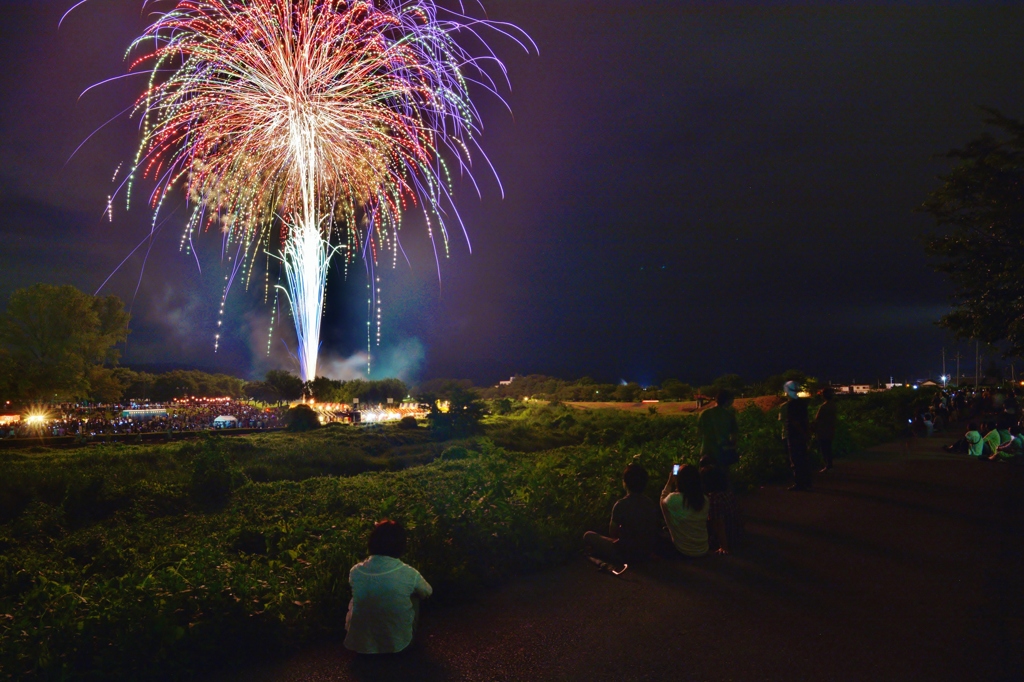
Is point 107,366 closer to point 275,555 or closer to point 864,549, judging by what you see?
point 275,555

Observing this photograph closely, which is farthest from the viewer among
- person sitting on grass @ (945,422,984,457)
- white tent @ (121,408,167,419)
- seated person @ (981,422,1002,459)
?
white tent @ (121,408,167,419)

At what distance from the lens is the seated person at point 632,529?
641cm

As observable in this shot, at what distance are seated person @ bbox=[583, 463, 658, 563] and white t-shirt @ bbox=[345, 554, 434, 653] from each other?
2.53m

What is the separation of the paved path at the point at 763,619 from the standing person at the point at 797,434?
2390mm

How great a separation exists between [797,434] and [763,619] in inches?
226

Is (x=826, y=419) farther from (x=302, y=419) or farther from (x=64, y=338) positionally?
(x=64, y=338)

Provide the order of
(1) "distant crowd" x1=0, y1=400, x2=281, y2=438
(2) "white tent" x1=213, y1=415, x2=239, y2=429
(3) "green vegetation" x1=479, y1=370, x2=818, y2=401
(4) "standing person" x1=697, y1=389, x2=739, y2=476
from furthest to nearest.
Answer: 1. (3) "green vegetation" x1=479, y1=370, x2=818, y2=401
2. (2) "white tent" x1=213, y1=415, x2=239, y2=429
3. (1) "distant crowd" x1=0, y1=400, x2=281, y2=438
4. (4) "standing person" x1=697, y1=389, x2=739, y2=476

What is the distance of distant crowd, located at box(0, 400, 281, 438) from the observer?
21656 mm

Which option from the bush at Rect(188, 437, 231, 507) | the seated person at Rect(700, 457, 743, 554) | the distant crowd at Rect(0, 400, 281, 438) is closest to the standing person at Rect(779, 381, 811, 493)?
the seated person at Rect(700, 457, 743, 554)

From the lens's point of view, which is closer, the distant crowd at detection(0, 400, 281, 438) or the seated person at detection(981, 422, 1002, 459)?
the seated person at detection(981, 422, 1002, 459)

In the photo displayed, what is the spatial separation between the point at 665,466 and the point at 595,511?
338 centimetres

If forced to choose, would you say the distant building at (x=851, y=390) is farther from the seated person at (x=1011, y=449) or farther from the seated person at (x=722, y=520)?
the seated person at (x=722, y=520)

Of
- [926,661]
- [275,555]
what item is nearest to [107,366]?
[275,555]

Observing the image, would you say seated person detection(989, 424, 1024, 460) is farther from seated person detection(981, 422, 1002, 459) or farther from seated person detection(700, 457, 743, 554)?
seated person detection(700, 457, 743, 554)
